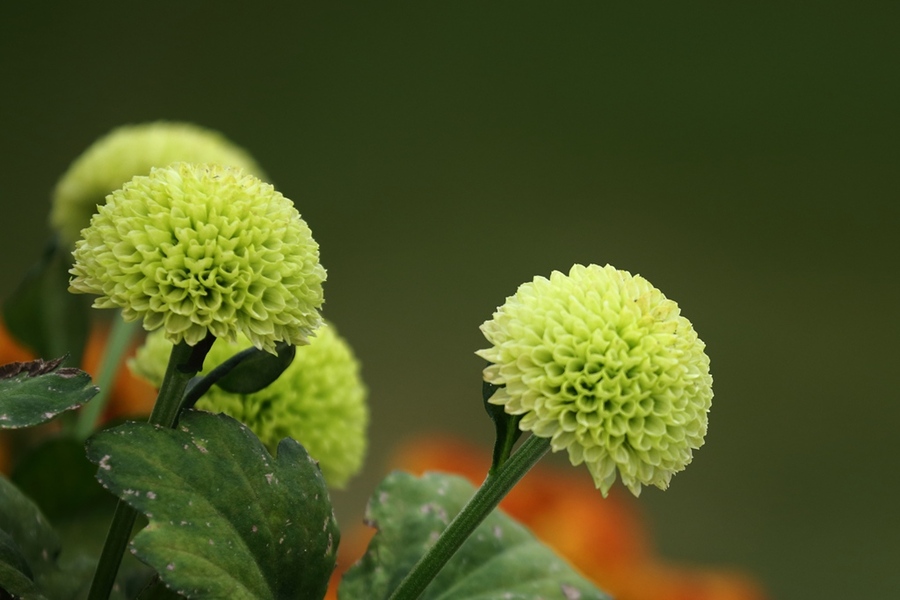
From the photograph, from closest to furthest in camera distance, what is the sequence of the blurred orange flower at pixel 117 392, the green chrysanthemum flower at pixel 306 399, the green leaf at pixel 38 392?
the green leaf at pixel 38 392 < the green chrysanthemum flower at pixel 306 399 < the blurred orange flower at pixel 117 392

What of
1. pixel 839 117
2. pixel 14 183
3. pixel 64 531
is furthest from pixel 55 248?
pixel 839 117

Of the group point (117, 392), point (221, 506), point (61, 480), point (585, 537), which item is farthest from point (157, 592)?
point (585, 537)

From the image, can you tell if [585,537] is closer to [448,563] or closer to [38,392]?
[448,563]

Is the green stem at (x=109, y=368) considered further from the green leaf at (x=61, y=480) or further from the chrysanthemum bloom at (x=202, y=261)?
the chrysanthemum bloom at (x=202, y=261)

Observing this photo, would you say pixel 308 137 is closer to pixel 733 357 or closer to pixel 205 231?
pixel 733 357

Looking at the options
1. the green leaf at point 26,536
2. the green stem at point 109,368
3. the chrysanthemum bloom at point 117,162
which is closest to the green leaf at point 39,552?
the green leaf at point 26,536

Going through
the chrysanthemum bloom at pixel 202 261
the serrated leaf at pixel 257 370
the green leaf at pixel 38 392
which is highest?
the chrysanthemum bloom at pixel 202 261
